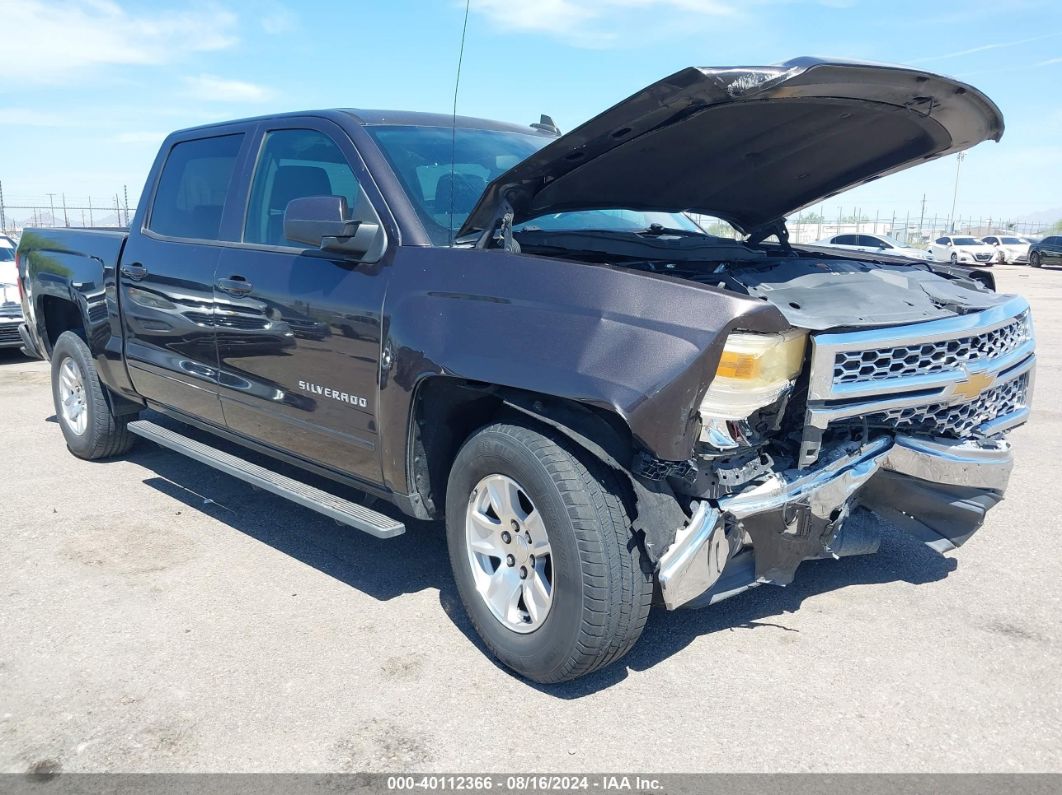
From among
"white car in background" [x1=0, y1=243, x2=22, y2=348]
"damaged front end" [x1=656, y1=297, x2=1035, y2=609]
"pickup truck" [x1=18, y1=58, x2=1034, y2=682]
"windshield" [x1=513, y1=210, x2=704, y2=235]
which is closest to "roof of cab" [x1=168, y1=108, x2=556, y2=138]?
"pickup truck" [x1=18, y1=58, x2=1034, y2=682]

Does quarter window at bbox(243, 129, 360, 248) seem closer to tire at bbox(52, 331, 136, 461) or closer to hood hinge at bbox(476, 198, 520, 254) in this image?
hood hinge at bbox(476, 198, 520, 254)

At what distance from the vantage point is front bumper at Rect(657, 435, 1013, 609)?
2822mm

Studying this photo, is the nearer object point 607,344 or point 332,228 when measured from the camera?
point 607,344

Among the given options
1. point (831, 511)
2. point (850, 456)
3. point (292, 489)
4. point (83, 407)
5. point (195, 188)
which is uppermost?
point (195, 188)

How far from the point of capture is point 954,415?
3248 mm

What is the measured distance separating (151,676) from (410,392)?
1.41m

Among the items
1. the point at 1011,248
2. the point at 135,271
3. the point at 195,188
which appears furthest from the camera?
the point at 1011,248

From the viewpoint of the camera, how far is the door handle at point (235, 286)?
4115mm

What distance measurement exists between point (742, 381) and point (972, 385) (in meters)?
1.02

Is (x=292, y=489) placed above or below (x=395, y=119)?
below

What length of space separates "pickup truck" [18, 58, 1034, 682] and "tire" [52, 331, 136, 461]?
1.47 m

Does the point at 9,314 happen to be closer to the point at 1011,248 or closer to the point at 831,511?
the point at 831,511

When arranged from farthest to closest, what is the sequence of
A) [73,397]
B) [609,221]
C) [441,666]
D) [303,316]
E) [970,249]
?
[970,249], [73,397], [609,221], [303,316], [441,666]

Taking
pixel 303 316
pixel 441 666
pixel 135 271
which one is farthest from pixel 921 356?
pixel 135 271
